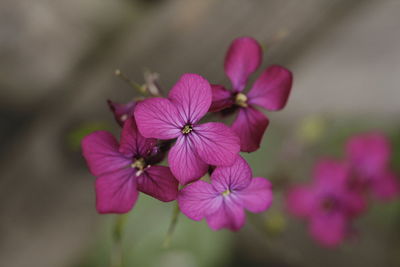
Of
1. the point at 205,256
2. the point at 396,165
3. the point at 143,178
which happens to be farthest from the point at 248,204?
the point at 396,165

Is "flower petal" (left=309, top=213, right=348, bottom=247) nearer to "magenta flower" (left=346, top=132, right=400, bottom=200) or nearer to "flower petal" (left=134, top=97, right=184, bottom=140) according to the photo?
"magenta flower" (left=346, top=132, right=400, bottom=200)

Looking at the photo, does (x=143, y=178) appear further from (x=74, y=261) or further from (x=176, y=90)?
(x=74, y=261)

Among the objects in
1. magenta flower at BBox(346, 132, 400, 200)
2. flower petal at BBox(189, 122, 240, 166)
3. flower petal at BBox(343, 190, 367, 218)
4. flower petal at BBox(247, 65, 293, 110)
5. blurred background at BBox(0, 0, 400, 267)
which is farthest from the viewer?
blurred background at BBox(0, 0, 400, 267)

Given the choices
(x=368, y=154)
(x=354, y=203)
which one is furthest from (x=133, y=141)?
(x=368, y=154)

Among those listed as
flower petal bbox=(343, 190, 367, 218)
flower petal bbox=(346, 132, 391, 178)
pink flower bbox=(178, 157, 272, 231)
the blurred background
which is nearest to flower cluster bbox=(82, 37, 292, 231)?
pink flower bbox=(178, 157, 272, 231)

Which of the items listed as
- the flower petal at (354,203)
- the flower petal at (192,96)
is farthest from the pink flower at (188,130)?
the flower petal at (354,203)

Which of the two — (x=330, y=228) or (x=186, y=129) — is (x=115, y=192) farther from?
(x=330, y=228)

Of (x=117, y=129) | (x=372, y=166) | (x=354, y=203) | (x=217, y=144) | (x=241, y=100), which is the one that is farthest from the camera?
(x=117, y=129)
